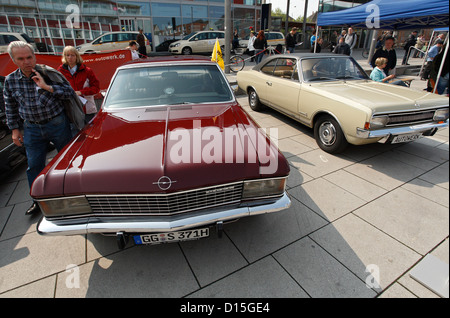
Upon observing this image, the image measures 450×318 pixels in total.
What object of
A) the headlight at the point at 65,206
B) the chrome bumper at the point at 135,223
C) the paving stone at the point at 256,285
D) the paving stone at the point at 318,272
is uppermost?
the headlight at the point at 65,206

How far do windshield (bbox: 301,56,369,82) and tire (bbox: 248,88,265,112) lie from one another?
1.77m

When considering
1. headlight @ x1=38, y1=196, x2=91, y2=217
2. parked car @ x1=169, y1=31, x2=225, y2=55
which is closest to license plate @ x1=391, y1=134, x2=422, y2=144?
headlight @ x1=38, y1=196, x2=91, y2=217

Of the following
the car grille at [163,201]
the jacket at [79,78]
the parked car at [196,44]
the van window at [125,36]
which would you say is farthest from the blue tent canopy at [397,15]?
the van window at [125,36]

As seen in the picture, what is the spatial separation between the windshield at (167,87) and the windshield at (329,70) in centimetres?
245

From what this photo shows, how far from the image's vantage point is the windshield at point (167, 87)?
9.64ft

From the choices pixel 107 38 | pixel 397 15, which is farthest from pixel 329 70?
pixel 107 38

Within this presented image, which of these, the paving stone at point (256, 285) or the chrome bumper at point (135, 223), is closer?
the chrome bumper at point (135, 223)

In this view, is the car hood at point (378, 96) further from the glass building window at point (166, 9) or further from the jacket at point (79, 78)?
the glass building window at point (166, 9)

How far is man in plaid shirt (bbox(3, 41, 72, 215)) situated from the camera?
252 centimetres

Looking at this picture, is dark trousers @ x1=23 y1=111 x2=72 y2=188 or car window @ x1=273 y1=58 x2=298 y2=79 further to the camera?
car window @ x1=273 y1=58 x2=298 y2=79

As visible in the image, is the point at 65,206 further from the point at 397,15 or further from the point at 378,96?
the point at 397,15

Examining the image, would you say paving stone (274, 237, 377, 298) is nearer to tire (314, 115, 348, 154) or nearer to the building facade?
tire (314, 115, 348, 154)

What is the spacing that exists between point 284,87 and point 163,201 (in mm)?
4259

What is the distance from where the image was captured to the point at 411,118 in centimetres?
369
